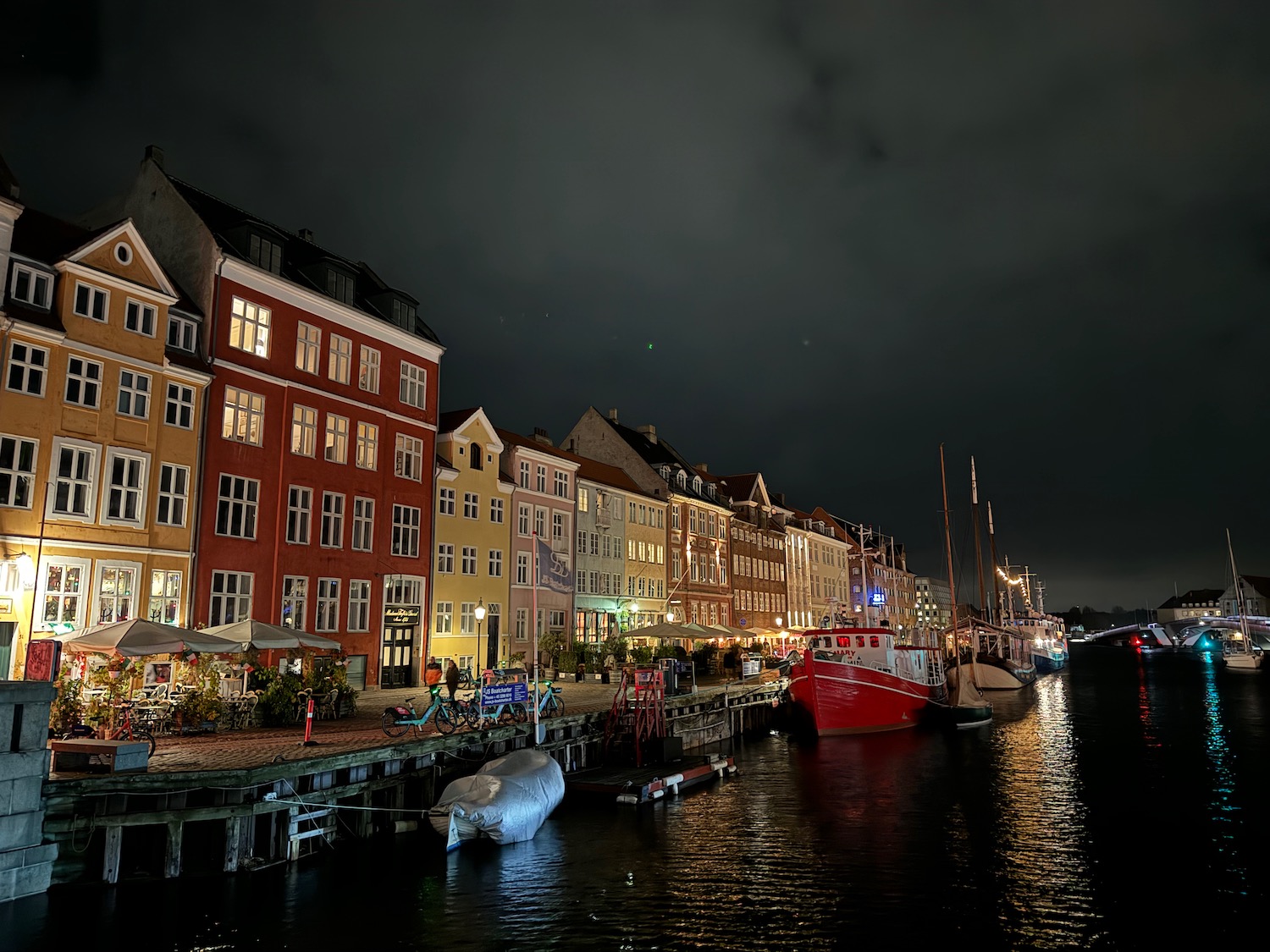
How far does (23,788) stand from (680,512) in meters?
55.3

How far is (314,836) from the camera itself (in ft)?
64.0

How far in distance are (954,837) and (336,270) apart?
3247 centimetres

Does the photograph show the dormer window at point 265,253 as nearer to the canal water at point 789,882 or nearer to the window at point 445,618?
the window at point 445,618

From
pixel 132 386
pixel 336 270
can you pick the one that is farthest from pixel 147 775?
pixel 336 270

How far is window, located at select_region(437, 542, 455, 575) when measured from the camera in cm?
4250

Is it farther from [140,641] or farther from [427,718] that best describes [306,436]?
[427,718]

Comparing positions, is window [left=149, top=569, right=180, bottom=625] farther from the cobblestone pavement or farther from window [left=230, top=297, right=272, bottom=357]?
window [left=230, top=297, right=272, bottom=357]

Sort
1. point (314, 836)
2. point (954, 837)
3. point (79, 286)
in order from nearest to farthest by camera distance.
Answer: point (314, 836), point (954, 837), point (79, 286)

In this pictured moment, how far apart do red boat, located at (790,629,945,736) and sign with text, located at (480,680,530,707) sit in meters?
19.3

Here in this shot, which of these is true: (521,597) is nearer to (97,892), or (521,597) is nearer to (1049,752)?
(1049,752)

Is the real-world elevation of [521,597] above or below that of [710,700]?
above

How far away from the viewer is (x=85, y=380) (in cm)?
2748

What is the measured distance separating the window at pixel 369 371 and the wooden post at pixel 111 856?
24415 mm

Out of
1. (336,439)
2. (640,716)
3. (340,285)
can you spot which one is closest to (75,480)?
(336,439)
